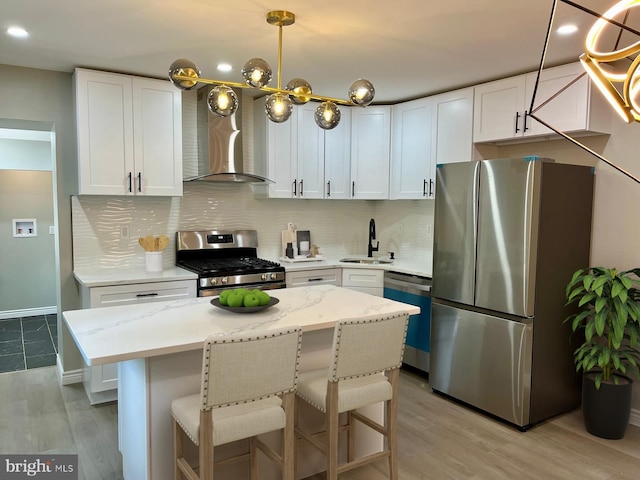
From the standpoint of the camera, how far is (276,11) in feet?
8.50

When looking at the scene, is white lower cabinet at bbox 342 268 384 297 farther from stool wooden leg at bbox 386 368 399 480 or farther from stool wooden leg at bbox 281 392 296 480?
stool wooden leg at bbox 281 392 296 480

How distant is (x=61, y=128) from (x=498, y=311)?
367cm

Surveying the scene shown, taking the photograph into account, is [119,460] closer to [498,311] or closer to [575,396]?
[498,311]

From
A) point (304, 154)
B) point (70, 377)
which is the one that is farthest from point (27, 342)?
point (304, 154)

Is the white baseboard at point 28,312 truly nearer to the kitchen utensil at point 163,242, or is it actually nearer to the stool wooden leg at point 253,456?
the kitchen utensil at point 163,242

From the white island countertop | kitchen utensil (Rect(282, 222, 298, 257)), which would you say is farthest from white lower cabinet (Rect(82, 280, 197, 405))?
kitchen utensil (Rect(282, 222, 298, 257))

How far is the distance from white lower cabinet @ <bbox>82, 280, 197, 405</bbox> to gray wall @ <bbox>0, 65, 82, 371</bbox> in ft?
1.08

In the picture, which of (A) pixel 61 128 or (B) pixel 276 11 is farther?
(A) pixel 61 128

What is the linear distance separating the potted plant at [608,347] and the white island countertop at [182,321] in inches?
53.1

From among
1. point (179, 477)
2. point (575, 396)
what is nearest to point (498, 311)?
point (575, 396)

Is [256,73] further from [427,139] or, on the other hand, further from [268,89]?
[427,139]

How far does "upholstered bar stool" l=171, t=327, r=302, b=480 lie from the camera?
72.7 inches

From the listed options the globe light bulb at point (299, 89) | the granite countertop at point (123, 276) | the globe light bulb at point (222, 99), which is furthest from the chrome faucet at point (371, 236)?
the globe light bulb at point (222, 99)

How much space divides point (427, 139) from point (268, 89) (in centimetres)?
242
